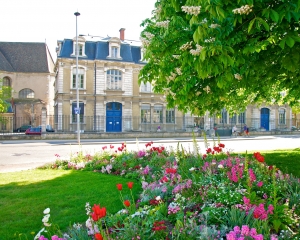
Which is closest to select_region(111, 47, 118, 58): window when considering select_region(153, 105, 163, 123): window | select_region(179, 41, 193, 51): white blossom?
select_region(153, 105, 163, 123): window

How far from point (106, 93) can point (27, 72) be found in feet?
89.7

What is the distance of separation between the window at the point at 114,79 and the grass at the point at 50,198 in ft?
87.6

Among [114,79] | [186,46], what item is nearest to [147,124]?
[114,79]

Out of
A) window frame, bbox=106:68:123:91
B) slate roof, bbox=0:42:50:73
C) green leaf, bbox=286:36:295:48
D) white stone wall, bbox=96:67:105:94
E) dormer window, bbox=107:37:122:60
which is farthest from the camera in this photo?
slate roof, bbox=0:42:50:73

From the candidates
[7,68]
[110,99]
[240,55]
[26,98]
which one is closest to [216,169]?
[240,55]

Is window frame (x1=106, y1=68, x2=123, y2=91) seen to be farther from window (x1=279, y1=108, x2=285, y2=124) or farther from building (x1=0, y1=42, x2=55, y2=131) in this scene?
window (x1=279, y1=108, x2=285, y2=124)

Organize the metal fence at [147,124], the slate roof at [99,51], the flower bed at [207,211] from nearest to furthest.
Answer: the flower bed at [207,211] → the metal fence at [147,124] → the slate roof at [99,51]

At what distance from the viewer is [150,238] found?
3336 mm

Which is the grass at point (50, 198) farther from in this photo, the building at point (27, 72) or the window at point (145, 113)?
the building at point (27, 72)

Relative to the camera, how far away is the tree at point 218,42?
381 centimetres

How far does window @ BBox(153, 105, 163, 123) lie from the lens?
3631cm

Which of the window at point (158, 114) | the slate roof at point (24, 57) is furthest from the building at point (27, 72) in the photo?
the window at point (158, 114)

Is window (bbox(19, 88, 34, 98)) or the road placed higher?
window (bbox(19, 88, 34, 98))

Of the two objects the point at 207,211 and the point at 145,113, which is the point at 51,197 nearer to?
the point at 207,211
